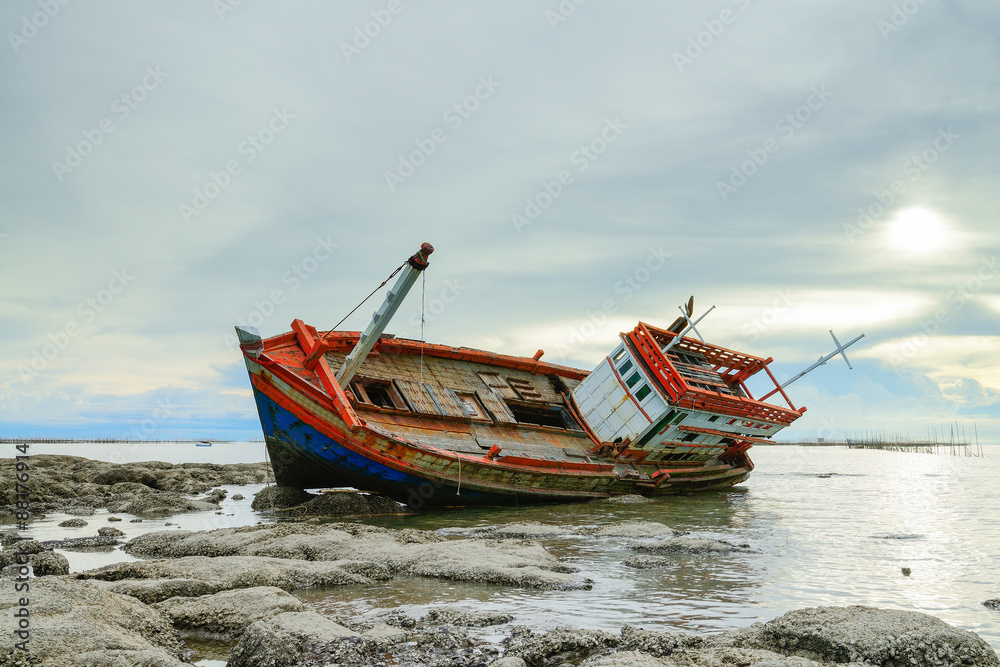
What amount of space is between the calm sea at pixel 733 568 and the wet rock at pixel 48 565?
161 centimetres

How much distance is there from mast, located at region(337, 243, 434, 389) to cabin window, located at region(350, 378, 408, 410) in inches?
59.3

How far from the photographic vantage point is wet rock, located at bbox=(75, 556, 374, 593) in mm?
7809

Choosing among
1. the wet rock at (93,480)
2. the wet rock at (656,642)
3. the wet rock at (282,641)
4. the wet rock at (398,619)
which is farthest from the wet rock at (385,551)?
the wet rock at (93,480)

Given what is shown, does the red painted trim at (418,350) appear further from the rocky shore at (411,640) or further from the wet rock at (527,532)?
the rocky shore at (411,640)

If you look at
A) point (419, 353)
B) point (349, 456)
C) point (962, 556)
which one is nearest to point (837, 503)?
point (962, 556)

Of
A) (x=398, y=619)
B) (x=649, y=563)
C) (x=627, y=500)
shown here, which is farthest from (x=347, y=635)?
(x=627, y=500)

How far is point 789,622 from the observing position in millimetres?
6137

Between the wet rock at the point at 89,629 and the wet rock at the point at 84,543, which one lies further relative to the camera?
the wet rock at the point at 84,543

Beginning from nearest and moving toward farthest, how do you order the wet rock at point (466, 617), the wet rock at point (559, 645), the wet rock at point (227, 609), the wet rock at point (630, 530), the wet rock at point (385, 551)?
the wet rock at point (559, 645), the wet rock at point (227, 609), the wet rock at point (466, 617), the wet rock at point (385, 551), the wet rock at point (630, 530)

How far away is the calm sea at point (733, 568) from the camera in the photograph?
7777mm

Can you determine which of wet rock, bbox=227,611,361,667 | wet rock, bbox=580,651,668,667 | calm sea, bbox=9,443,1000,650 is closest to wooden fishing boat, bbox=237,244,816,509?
calm sea, bbox=9,443,1000,650

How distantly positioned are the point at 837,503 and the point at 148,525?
20.9 metres

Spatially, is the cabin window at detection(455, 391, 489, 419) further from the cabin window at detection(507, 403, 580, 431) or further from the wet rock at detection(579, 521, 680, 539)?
the wet rock at detection(579, 521, 680, 539)

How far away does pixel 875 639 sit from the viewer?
18.6 feet
